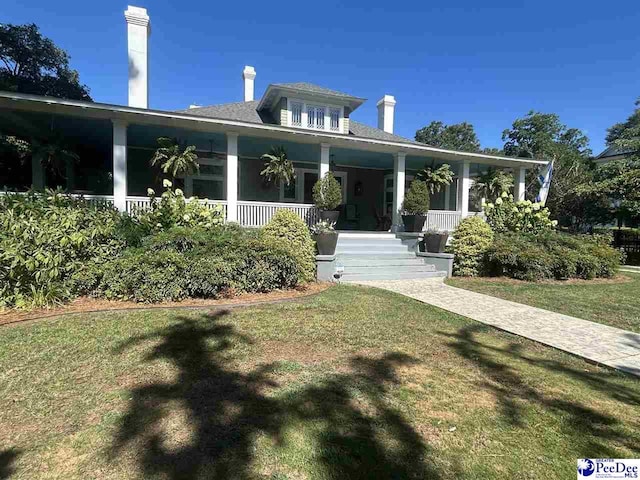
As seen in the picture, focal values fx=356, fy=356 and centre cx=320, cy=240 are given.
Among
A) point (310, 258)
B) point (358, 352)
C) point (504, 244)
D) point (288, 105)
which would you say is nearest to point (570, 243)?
point (504, 244)

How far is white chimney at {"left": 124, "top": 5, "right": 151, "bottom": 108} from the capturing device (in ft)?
37.6

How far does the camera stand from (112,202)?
29.0 ft

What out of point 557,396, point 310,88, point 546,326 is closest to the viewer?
point 557,396

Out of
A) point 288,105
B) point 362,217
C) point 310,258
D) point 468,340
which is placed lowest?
point 468,340

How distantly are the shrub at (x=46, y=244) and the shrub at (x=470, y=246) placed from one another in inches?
320

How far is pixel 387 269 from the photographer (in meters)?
9.29

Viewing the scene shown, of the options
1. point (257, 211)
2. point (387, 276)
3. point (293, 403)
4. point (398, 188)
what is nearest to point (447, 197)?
point (398, 188)

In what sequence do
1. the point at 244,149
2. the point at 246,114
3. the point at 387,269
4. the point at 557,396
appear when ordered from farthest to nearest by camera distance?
the point at 246,114, the point at 244,149, the point at 387,269, the point at 557,396

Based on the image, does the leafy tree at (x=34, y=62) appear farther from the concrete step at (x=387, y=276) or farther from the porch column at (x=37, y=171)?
the concrete step at (x=387, y=276)

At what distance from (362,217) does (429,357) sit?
12.0 m

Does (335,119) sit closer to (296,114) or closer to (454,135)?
(296,114)

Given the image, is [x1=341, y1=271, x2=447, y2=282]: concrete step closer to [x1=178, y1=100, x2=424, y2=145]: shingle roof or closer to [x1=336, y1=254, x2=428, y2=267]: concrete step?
[x1=336, y1=254, x2=428, y2=267]: concrete step

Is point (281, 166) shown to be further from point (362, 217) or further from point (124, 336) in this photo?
point (124, 336)

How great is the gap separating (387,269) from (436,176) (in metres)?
4.59
